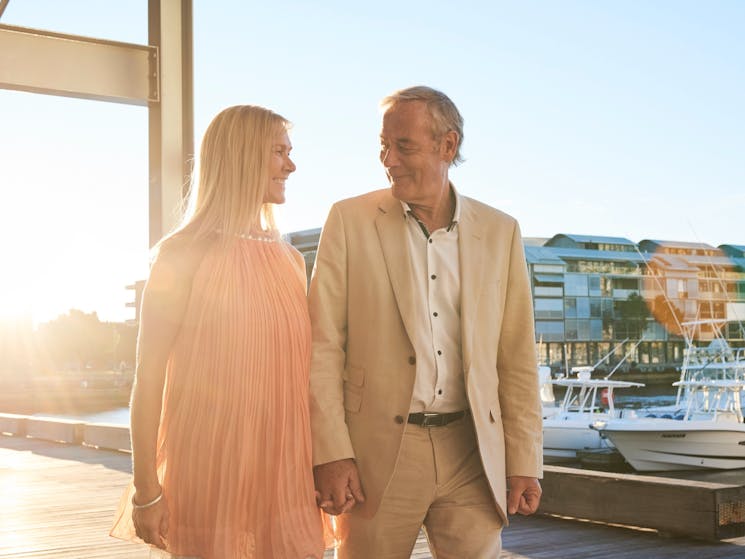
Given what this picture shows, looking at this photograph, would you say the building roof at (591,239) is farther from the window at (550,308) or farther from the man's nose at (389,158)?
the man's nose at (389,158)

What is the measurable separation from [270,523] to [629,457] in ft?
97.2

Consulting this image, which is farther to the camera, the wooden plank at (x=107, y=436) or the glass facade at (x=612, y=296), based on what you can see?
the glass facade at (x=612, y=296)

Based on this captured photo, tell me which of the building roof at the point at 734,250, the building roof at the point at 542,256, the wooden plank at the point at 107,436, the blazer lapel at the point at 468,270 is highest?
the building roof at the point at 734,250

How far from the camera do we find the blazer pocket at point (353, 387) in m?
2.47

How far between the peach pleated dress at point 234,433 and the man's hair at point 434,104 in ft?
1.60

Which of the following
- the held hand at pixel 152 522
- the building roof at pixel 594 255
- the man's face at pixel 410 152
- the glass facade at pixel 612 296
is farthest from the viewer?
the building roof at pixel 594 255

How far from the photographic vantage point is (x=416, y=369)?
243 cm

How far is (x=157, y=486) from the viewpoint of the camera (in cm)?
231

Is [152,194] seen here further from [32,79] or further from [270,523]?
[270,523]

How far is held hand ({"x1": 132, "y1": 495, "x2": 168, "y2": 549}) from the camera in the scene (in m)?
2.28

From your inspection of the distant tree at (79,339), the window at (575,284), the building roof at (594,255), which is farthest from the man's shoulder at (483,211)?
the distant tree at (79,339)

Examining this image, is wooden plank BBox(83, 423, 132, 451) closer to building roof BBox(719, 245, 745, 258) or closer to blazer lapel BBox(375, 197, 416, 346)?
blazer lapel BBox(375, 197, 416, 346)

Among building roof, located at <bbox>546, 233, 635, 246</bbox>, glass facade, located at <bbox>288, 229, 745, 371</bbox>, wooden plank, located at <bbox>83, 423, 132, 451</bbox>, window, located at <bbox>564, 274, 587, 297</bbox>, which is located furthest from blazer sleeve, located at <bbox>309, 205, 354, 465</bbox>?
building roof, located at <bbox>546, 233, 635, 246</bbox>

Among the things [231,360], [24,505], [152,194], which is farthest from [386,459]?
[24,505]
